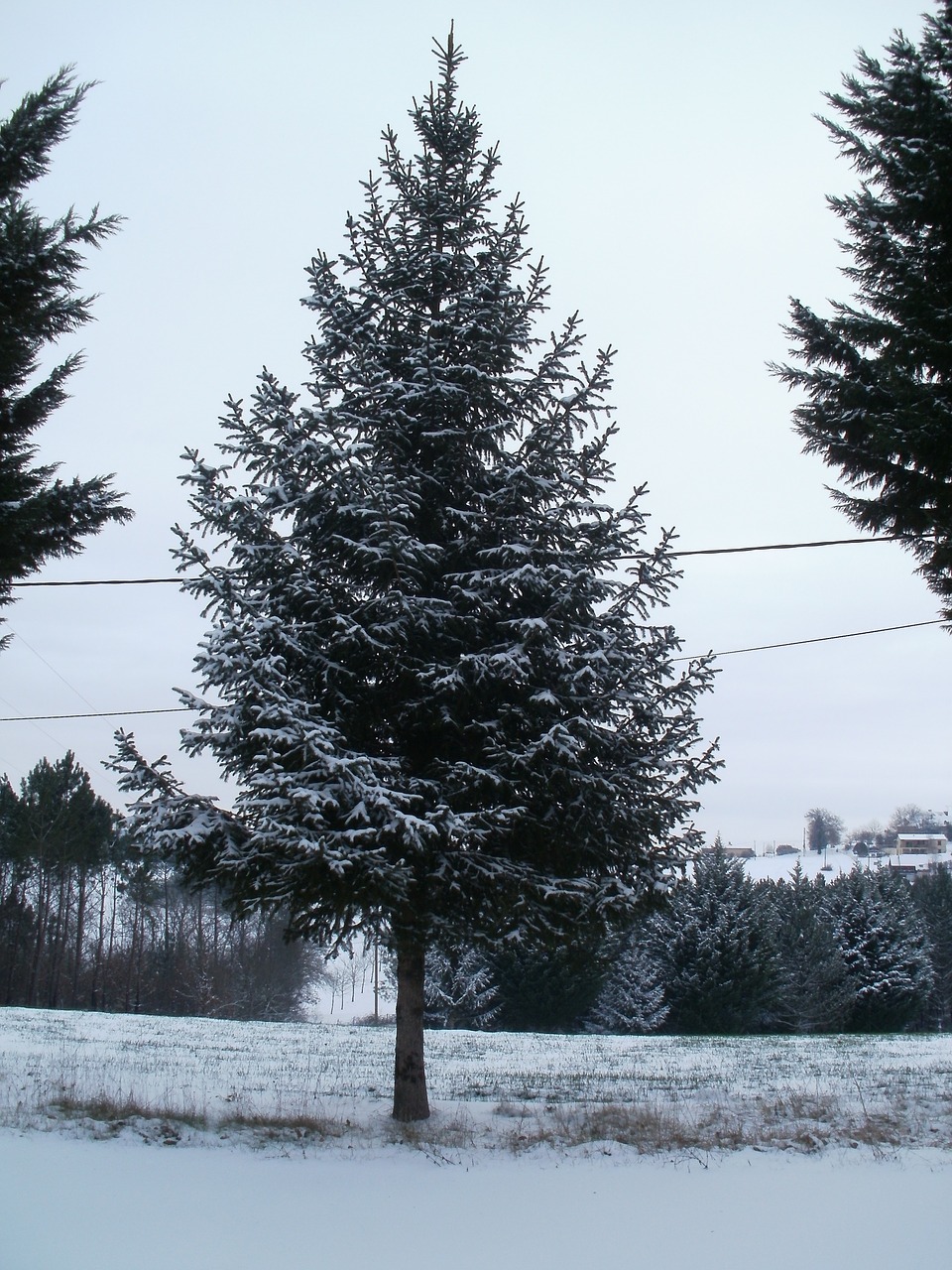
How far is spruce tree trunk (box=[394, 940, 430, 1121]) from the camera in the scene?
365 inches

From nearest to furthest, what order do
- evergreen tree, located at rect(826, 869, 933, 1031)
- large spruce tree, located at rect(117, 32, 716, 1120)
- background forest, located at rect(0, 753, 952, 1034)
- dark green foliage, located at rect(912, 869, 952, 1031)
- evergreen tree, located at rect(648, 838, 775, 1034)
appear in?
large spruce tree, located at rect(117, 32, 716, 1120) → evergreen tree, located at rect(648, 838, 775, 1034) → background forest, located at rect(0, 753, 952, 1034) → evergreen tree, located at rect(826, 869, 933, 1031) → dark green foliage, located at rect(912, 869, 952, 1031)

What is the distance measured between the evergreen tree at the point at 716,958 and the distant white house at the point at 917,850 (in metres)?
128

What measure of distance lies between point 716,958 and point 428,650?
37.6 meters

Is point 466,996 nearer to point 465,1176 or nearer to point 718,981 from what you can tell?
point 718,981

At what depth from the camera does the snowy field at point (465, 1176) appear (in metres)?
5.57

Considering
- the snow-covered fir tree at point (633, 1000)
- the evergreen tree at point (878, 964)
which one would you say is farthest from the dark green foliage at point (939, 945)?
the snow-covered fir tree at point (633, 1000)

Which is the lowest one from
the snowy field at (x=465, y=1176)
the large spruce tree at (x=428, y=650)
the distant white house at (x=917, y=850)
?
the distant white house at (x=917, y=850)

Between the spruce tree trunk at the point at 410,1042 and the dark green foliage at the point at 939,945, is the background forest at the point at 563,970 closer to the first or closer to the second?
the dark green foliage at the point at 939,945

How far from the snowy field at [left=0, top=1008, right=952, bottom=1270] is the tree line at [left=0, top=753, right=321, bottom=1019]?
34.3 metres

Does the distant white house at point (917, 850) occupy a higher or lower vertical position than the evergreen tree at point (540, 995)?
higher

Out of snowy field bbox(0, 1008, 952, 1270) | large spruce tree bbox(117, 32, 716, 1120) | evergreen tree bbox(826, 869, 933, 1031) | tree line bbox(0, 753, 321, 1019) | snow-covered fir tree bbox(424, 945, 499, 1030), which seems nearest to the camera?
snowy field bbox(0, 1008, 952, 1270)

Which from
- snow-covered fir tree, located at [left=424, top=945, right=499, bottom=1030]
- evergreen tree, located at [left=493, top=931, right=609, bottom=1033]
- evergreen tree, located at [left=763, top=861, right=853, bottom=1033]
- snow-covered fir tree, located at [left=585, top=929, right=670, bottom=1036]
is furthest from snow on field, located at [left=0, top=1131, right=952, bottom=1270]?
evergreen tree, located at [left=763, top=861, right=853, bottom=1033]

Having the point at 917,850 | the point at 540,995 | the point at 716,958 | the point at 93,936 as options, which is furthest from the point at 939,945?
the point at 917,850

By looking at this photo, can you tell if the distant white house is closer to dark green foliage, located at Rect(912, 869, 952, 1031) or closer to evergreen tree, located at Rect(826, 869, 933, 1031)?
dark green foliage, located at Rect(912, 869, 952, 1031)
